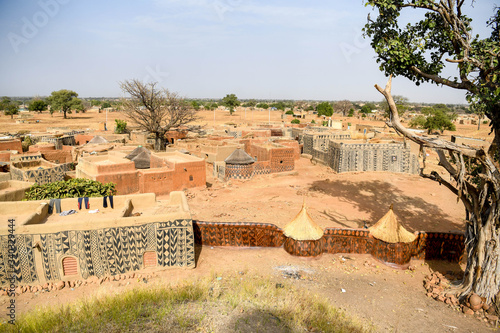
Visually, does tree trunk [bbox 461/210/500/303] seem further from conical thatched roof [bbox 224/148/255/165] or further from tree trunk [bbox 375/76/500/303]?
conical thatched roof [bbox 224/148/255/165]

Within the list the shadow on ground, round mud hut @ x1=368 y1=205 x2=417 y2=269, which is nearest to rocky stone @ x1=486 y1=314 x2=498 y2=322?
round mud hut @ x1=368 y1=205 x2=417 y2=269

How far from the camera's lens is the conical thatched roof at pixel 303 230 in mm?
10656

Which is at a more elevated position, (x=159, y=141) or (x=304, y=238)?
(x=159, y=141)

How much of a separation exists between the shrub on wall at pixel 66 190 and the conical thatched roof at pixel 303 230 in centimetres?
741

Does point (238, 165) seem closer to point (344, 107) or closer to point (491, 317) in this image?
point (491, 317)

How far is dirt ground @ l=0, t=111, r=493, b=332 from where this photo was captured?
8.16 meters

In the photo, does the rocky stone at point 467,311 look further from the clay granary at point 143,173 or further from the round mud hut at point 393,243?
the clay granary at point 143,173

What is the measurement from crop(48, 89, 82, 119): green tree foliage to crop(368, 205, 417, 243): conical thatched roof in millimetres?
69466

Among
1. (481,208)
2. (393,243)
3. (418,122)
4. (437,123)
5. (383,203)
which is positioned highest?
(418,122)

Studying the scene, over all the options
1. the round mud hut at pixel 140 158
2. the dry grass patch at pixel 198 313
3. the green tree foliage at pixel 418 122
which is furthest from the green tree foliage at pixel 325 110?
the dry grass patch at pixel 198 313

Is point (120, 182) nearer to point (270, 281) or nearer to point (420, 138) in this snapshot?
point (270, 281)

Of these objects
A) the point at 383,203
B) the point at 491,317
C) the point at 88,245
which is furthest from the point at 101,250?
the point at 383,203

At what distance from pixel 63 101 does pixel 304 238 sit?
231ft

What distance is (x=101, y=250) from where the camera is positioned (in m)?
9.05
